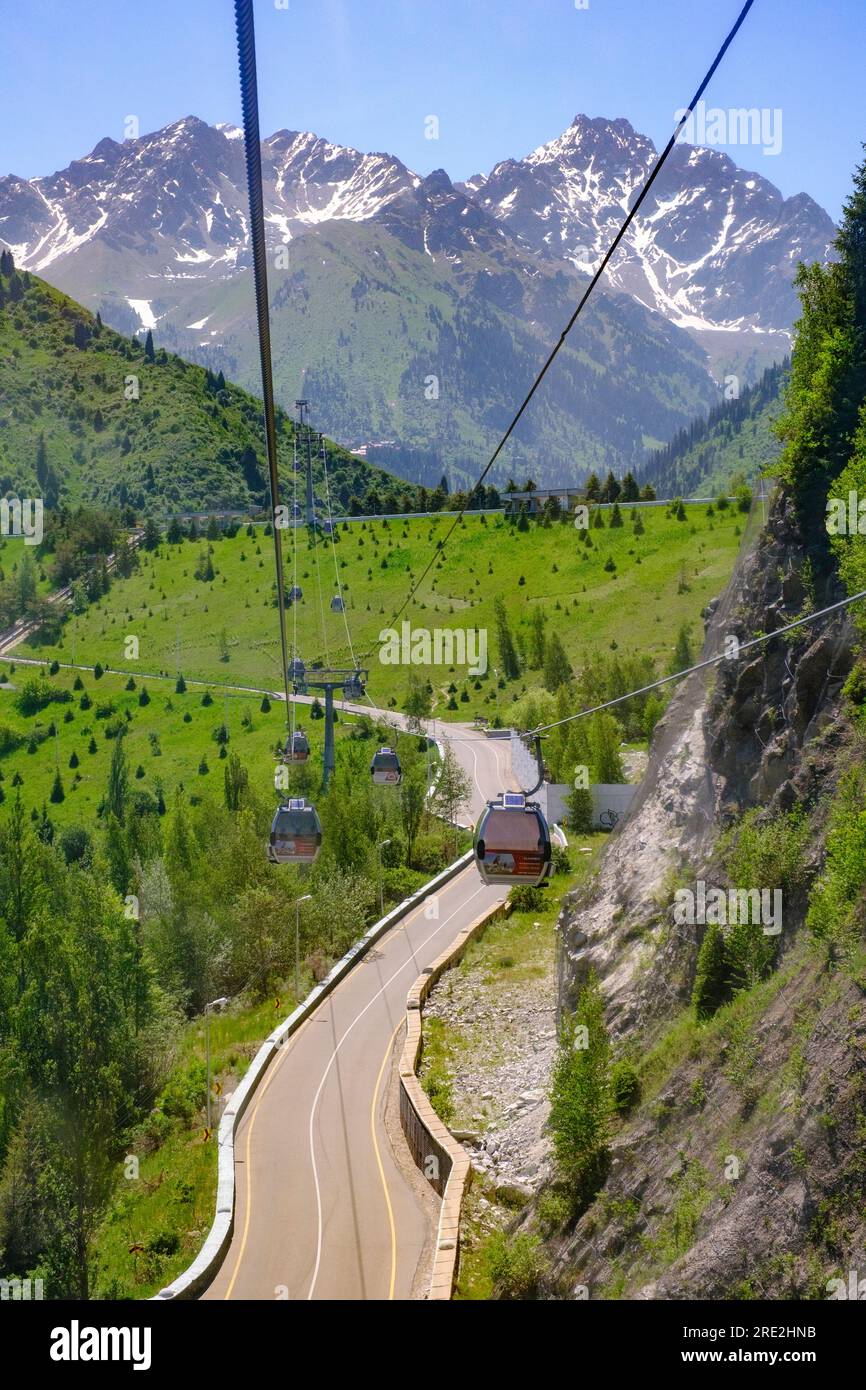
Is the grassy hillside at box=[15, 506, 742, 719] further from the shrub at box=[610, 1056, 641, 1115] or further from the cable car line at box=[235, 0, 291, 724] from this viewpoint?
the cable car line at box=[235, 0, 291, 724]

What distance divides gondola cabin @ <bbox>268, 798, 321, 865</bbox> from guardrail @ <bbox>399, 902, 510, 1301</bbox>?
903 centimetres

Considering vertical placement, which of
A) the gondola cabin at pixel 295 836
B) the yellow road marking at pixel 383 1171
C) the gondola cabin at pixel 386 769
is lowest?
the yellow road marking at pixel 383 1171

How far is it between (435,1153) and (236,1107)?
306 inches

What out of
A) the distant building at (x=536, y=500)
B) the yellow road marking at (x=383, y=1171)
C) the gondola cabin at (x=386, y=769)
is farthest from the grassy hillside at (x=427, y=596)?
the gondola cabin at (x=386, y=769)

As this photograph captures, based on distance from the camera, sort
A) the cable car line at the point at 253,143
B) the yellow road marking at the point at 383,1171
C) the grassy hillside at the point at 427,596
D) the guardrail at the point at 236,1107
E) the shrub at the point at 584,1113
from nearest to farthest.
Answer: the cable car line at the point at 253,143
the shrub at the point at 584,1113
the guardrail at the point at 236,1107
the yellow road marking at the point at 383,1171
the grassy hillside at the point at 427,596

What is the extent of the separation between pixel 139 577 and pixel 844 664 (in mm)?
132605

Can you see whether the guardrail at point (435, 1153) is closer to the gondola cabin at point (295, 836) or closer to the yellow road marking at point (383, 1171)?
the yellow road marking at point (383, 1171)

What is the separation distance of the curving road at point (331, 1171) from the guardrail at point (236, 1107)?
0.32 m

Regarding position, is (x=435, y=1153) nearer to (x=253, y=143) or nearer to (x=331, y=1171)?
(x=331, y=1171)

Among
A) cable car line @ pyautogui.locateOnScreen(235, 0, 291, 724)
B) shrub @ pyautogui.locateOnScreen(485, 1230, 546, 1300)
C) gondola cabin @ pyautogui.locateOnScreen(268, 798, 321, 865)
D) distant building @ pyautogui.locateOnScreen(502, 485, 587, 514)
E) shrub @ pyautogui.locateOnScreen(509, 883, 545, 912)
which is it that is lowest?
shrub @ pyautogui.locateOnScreen(509, 883, 545, 912)

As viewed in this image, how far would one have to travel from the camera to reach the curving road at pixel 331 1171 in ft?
96.5

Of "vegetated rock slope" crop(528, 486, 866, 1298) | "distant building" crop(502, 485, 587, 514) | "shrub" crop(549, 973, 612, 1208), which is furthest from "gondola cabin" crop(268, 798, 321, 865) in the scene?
"distant building" crop(502, 485, 587, 514)

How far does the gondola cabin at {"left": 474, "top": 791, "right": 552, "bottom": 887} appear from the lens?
20734 millimetres
